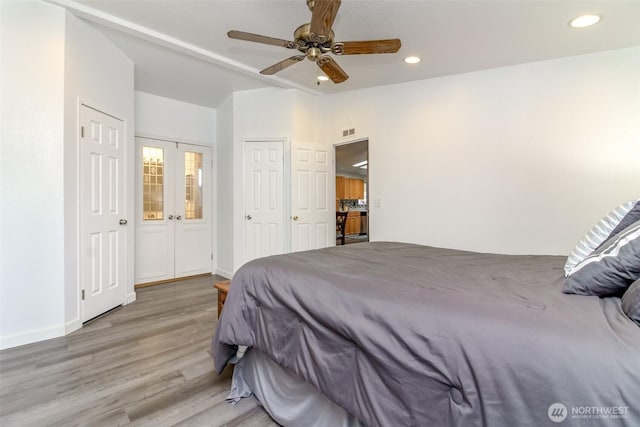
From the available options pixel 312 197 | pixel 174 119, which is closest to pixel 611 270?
pixel 312 197

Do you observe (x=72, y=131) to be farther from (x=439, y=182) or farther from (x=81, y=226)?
(x=439, y=182)

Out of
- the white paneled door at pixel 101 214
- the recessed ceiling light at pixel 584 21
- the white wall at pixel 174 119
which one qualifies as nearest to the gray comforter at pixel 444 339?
the white paneled door at pixel 101 214

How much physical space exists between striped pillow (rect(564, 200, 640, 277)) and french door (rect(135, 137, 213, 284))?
469cm

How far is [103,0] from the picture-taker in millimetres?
2398

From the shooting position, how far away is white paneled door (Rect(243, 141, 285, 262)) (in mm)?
4234

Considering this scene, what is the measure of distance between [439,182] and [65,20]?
3970 mm

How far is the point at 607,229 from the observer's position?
1.23 metres

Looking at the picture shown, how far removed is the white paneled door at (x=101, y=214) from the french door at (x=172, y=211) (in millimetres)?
1027

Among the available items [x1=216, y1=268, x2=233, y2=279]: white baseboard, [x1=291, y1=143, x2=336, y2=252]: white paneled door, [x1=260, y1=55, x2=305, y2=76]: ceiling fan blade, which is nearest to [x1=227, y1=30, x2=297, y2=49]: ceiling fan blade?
[x1=260, y1=55, x2=305, y2=76]: ceiling fan blade

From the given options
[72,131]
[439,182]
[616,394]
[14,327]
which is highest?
[72,131]

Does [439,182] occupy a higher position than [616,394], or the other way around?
[439,182]

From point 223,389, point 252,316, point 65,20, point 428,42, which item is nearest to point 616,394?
point 252,316

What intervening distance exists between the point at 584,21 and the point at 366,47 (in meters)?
1.86

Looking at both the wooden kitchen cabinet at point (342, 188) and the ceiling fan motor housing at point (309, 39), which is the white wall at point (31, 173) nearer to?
the ceiling fan motor housing at point (309, 39)
